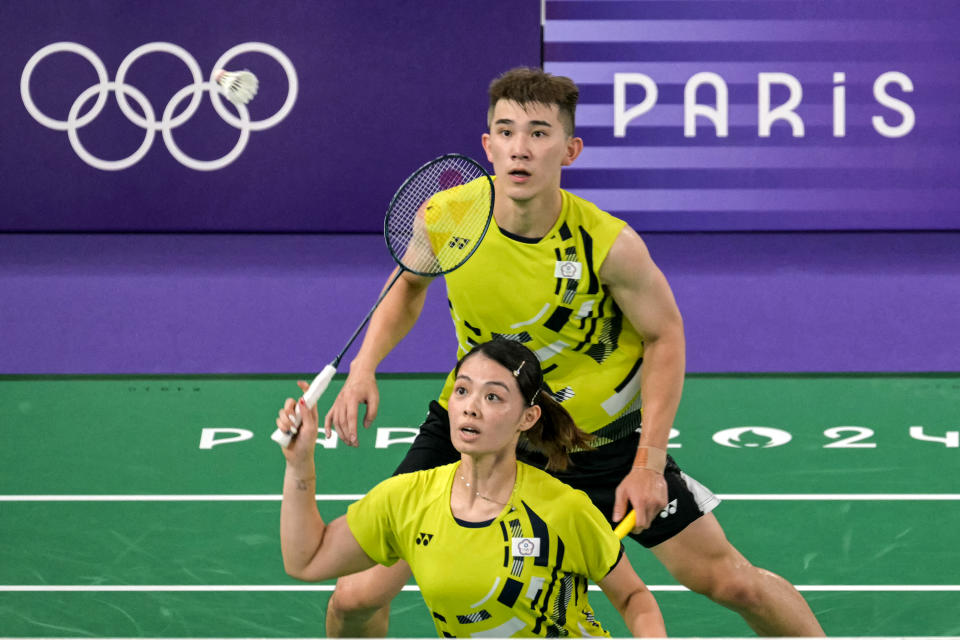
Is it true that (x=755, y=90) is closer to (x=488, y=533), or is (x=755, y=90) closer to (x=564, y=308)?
(x=564, y=308)

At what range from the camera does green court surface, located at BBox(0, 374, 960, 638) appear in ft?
15.7

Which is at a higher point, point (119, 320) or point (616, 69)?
point (616, 69)

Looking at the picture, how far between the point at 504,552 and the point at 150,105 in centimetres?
644

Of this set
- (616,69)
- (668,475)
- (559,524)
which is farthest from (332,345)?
(559,524)

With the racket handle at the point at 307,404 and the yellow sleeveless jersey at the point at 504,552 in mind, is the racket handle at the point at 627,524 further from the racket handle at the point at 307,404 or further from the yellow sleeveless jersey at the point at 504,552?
the racket handle at the point at 307,404

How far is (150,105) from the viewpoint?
29.5ft

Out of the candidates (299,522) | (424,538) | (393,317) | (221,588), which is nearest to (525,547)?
(424,538)

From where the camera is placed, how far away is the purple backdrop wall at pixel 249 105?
8953 mm

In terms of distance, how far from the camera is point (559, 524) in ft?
10.7

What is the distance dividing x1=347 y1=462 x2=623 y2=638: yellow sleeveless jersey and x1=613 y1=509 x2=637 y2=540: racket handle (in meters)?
0.16

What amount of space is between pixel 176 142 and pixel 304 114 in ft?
2.74

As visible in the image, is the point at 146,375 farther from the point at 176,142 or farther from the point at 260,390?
the point at 176,142

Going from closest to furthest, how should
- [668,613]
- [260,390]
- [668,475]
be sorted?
[668,475] → [668,613] → [260,390]

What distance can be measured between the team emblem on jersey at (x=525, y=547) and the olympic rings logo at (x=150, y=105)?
6207 mm
